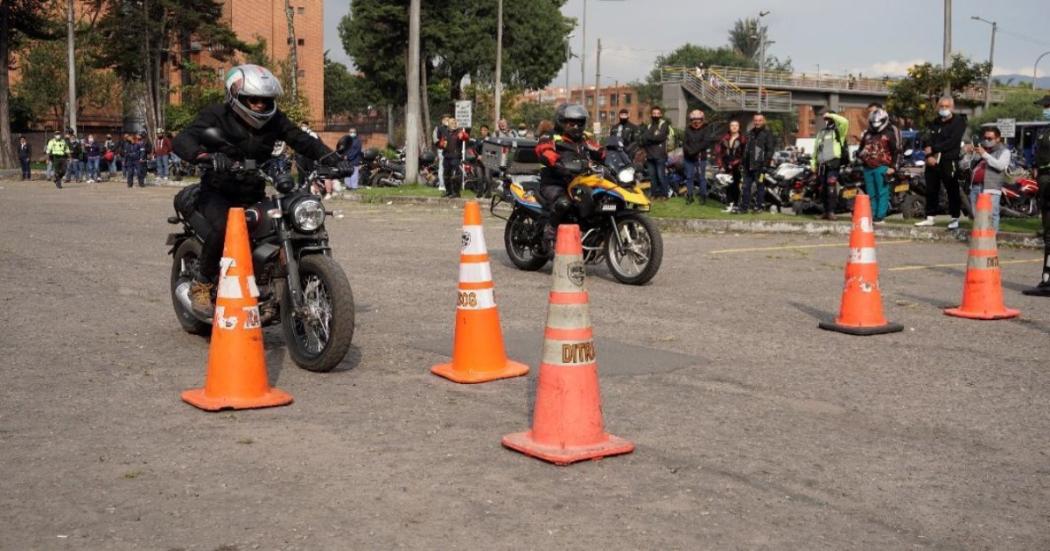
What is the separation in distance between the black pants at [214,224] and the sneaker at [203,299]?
0.10 m

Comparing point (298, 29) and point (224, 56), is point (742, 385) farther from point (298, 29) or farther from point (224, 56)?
point (298, 29)

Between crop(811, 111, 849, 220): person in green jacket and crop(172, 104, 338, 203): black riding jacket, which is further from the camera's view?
crop(811, 111, 849, 220): person in green jacket

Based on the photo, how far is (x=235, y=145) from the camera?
7.79 metres

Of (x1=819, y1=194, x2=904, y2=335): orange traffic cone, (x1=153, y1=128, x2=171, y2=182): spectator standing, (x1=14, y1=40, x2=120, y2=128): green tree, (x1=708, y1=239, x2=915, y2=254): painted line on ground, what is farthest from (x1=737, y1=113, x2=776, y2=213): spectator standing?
(x1=14, y1=40, x2=120, y2=128): green tree

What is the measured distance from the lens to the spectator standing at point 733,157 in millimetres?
20969

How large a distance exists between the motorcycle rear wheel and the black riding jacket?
2.31ft

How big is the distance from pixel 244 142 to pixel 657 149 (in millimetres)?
14757

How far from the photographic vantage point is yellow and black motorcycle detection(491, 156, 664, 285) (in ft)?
39.2

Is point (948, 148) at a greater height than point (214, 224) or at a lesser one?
greater

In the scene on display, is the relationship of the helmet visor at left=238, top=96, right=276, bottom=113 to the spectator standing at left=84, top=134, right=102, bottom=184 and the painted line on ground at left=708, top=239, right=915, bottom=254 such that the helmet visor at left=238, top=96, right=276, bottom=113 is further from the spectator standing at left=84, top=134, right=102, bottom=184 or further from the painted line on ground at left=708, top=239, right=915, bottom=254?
the spectator standing at left=84, top=134, right=102, bottom=184

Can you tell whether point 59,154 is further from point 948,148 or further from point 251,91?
point 251,91

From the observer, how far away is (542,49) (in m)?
83.8

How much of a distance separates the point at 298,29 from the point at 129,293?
7956 cm

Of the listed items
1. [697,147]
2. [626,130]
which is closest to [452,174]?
[626,130]
